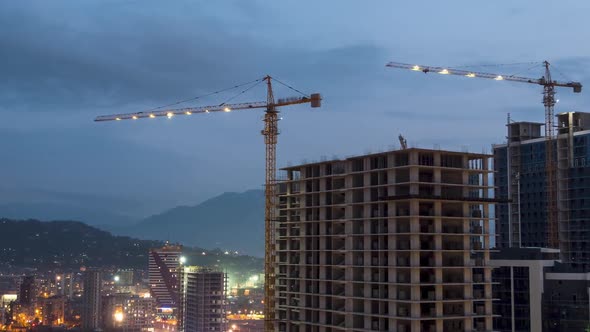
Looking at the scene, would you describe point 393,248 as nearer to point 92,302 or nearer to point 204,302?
point 204,302

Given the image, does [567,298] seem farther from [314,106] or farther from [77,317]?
[77,317]

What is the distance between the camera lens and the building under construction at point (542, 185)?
360 ft

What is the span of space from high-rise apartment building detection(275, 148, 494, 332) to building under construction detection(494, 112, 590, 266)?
53.7 meters

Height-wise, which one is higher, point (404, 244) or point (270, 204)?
point (270, 204)

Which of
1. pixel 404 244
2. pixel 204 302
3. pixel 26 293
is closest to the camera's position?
pixel 404 244

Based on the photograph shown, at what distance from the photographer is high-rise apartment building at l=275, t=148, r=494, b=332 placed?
5462cm

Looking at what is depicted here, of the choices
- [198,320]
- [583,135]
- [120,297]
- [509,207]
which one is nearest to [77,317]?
[120,297]

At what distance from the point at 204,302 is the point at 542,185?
237ft

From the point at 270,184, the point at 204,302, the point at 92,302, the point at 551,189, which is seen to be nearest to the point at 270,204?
the point at 270,184

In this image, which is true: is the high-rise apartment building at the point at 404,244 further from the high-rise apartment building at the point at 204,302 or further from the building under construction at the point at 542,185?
the high-rise apartment building at the point at 204,302

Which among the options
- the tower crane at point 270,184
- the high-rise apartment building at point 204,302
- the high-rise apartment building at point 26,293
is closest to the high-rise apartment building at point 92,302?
the high-rise apartment building at point 26,293

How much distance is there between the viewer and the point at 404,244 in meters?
55.5

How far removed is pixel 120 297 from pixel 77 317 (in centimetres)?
1135

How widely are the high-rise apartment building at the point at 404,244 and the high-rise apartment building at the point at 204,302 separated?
93.4m
